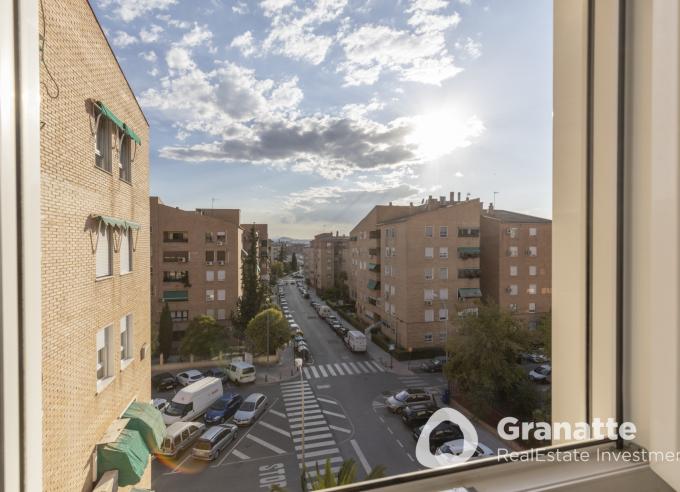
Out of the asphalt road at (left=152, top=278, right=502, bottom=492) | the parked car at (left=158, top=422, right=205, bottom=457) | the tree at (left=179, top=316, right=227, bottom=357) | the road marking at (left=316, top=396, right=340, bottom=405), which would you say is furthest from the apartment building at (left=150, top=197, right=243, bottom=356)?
the parked car at (left=158, top=422, right=205, bottom=457)

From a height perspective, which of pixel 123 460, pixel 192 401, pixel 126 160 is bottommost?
pixel 192 401

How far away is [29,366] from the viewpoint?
0.39 meters

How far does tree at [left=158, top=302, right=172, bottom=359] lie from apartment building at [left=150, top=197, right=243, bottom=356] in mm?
198

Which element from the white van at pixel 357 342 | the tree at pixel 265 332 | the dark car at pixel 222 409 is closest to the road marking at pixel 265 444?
the dark car at pixel 222 409

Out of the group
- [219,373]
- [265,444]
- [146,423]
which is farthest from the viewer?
[219,373]

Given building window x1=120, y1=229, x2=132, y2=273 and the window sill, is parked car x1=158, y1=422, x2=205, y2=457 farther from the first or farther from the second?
building window x1=120, y1=229, x2=132, y2=273

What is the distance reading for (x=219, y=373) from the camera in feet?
24.1

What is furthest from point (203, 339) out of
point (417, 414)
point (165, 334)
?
point (417, 414)

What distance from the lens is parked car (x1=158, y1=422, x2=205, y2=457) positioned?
14.7 feet

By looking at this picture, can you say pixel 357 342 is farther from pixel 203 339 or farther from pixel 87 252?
pixel 87 252

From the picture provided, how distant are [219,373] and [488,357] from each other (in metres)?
5.32

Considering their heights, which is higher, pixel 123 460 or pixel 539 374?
pixel 123 460

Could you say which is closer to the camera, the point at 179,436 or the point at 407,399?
the point at 179,436

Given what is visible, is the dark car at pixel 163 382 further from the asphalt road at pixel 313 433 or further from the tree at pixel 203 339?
the tree at pixel 203 339
